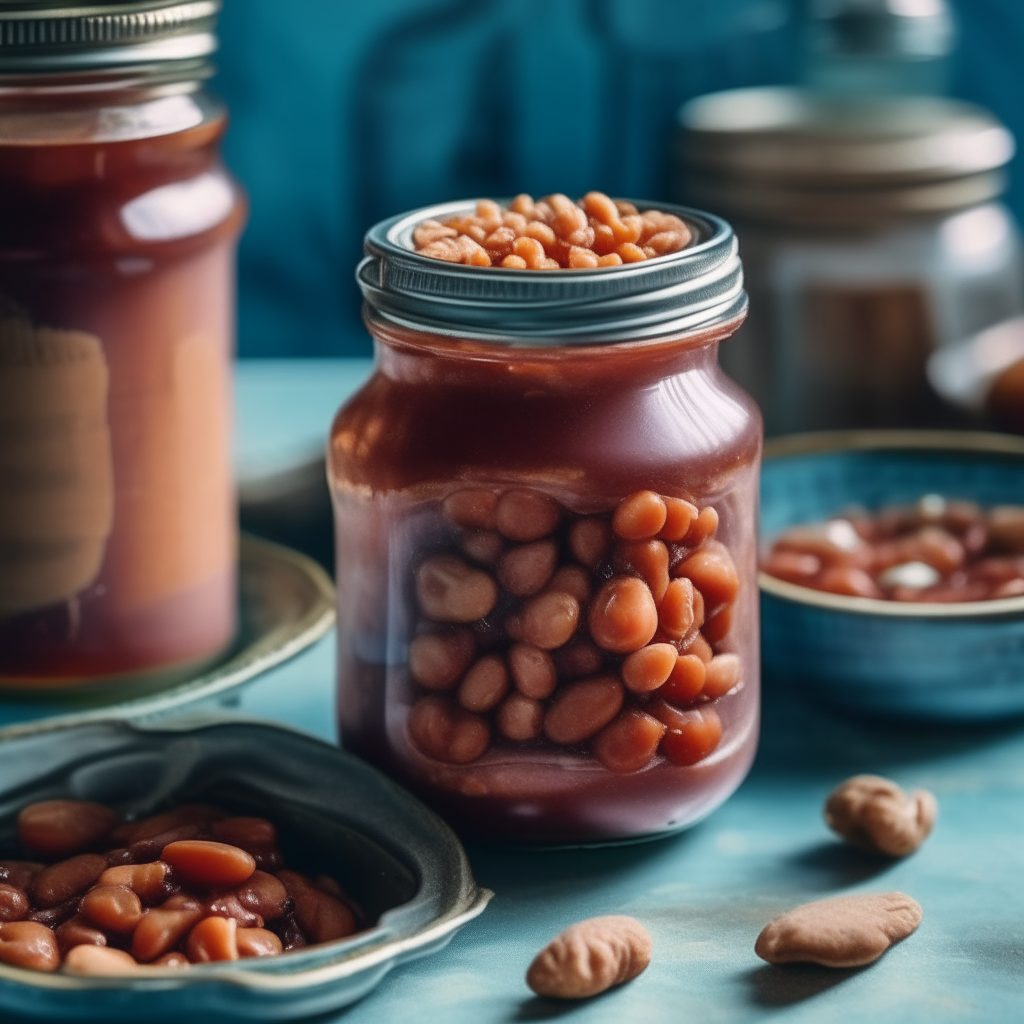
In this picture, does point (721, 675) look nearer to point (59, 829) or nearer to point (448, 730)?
point (448, 730)

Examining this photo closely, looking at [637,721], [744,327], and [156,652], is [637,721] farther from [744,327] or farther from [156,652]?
[744,327]

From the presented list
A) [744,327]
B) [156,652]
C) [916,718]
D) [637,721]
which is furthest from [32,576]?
[744,327]

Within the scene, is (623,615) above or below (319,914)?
above

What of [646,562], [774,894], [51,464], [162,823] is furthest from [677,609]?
[51,464]

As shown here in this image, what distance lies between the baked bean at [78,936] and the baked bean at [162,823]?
6 cm

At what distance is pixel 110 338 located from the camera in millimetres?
827

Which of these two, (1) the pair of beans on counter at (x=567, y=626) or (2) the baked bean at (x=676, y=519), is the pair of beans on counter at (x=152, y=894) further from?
(2) the baked bean at (x=676, y=519)

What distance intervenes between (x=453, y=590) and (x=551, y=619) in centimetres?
5

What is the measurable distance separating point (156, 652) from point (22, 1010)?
1.07 ft

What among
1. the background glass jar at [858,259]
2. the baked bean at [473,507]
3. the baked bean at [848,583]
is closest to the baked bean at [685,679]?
the baked bean at [473,507]

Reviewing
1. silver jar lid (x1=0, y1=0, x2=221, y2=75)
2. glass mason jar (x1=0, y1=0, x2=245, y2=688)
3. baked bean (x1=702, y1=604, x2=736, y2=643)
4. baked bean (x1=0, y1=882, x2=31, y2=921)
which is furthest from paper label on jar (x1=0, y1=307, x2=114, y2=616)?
baked bean (x1=702, y1=604, x2=736, y2=643)

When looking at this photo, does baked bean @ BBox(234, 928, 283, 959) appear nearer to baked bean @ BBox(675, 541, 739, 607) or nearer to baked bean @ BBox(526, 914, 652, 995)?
baked bean @ BBox(526, 914, 652, 995)

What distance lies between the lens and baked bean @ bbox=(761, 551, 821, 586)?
920 millimetres

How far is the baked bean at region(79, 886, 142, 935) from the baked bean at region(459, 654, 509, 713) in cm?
16
